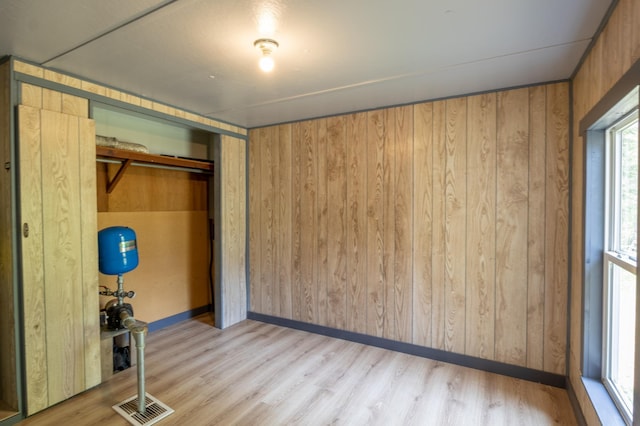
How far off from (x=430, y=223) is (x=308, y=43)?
1.81 meters

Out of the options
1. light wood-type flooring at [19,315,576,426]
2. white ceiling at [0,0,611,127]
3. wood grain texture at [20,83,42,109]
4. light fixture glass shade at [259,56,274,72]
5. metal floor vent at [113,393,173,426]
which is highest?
white ceiling at [0,0,611,127]

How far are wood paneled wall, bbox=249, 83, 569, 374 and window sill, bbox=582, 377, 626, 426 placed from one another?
56cm

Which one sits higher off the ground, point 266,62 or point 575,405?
point 266,62

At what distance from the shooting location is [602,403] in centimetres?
170

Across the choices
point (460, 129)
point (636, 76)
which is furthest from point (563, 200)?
point (636, 76)

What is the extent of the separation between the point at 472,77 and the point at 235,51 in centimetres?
169

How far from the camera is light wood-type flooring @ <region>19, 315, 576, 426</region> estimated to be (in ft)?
6.79

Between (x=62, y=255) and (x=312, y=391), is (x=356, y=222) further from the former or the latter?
(x=62, y=255)

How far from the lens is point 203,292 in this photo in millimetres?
4059

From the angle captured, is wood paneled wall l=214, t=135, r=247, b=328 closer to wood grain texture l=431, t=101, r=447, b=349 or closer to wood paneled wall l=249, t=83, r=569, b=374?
wood paneled wall l=249, t=83, r=569, b=374

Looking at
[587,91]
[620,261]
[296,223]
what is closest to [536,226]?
[620,261]

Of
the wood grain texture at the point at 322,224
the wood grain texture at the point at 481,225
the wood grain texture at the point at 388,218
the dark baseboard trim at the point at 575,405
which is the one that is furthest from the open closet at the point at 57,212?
the dark baseboard trim at the point at 575,405

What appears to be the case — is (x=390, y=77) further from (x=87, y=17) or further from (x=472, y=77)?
(x=87, y=17)

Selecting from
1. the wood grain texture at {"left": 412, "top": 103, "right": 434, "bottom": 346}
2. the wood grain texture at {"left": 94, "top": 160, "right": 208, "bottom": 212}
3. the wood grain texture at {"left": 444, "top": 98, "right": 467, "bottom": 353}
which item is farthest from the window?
the wood grain texture at {"left": 94, "top": 160, "right": 208, "bottom": 212}
